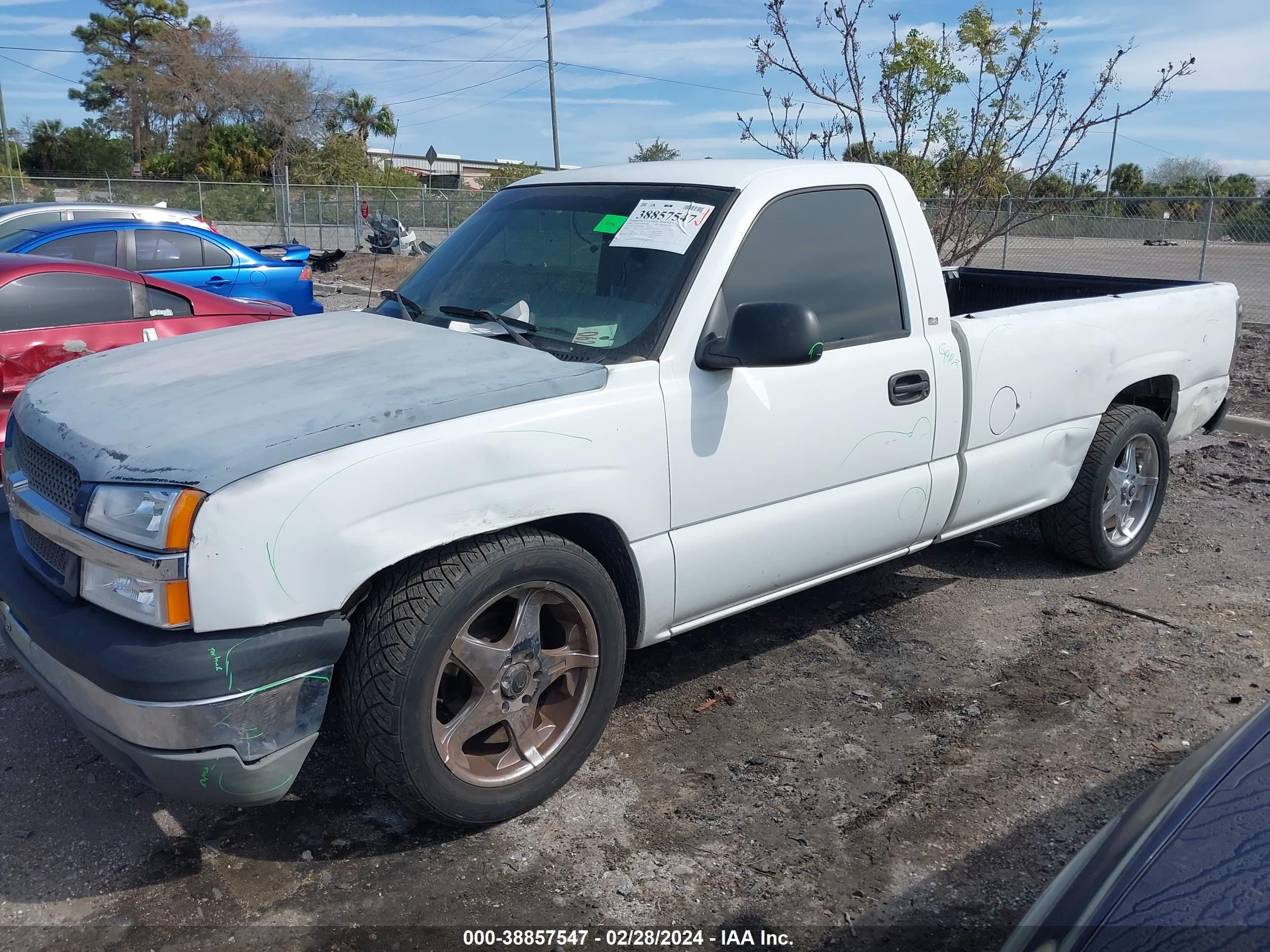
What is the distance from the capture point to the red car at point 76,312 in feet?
19.7

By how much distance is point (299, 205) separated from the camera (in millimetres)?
29469

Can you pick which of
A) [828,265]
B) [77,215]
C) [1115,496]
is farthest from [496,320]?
[77,215]

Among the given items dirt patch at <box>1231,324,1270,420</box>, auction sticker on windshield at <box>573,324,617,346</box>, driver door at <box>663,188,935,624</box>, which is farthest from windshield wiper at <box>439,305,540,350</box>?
dirt patch at <box>1231,324,1270,420</box>

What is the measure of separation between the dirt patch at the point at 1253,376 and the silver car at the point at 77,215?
10171mm

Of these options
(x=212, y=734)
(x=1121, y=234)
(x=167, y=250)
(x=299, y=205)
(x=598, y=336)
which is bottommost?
(x=212, y=734)

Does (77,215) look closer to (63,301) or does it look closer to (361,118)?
(63,301)

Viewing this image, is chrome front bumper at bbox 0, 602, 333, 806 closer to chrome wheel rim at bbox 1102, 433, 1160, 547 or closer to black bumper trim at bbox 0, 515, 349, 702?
black bumper trim at bbox 0, 515, 349, 702

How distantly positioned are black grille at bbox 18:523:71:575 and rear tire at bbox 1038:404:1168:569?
4203 millimetres

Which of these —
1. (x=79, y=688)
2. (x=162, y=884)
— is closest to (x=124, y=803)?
(x=162, y=884)

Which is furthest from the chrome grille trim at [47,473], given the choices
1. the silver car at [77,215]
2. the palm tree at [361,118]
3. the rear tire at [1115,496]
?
the palm tree at [361,118]

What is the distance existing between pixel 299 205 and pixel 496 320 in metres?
28.3

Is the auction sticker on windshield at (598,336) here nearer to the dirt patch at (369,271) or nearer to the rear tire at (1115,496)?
the rear tire at (1115,496)

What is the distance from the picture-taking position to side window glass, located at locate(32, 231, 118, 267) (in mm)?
9766

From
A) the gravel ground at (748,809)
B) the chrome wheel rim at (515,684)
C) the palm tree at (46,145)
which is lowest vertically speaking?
the gravel ground at (748,809)
